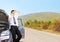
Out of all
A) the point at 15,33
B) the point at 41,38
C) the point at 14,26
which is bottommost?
the point at 41,38

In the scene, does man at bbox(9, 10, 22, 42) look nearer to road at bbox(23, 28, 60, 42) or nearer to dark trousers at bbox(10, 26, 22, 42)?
dark trousers at bbox(10, 26, 22, 42)

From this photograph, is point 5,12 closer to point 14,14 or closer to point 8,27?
point 14,14

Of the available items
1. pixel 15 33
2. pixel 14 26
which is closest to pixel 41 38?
pixel 15 33

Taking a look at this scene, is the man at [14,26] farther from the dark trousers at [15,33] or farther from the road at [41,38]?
the road at [41,38]

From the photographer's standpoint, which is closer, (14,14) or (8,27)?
(8,27)

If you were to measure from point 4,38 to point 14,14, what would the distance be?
83.6 inches

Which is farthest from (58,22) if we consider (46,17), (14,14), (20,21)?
(46,17)

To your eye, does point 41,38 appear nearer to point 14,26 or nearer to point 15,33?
point 15,33

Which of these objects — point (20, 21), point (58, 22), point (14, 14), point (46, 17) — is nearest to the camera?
point (14, 14)

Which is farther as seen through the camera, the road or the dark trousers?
the road

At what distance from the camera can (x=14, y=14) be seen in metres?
13.6

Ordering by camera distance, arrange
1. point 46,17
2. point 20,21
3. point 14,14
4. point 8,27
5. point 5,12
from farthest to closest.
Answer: point 46,17 < point 20,21 < point 5,12 < point 14,14 < point 8,27

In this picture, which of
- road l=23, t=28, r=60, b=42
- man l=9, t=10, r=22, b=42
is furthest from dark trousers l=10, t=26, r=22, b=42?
road l=23, t=28, r=60, b=42

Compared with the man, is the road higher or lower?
lower
